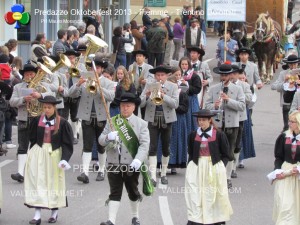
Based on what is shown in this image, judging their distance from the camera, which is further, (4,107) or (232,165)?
(4,107)

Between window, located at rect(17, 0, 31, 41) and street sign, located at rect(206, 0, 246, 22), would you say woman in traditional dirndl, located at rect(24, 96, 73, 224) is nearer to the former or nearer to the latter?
street sign, located at rect(206, 0, 246, 22)

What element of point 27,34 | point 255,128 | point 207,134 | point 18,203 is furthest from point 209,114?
point 27,34

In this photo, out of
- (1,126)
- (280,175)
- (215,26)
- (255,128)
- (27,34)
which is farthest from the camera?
(215,26)

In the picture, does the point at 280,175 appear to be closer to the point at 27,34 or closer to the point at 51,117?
the point at 51,117

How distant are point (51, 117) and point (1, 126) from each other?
423cm

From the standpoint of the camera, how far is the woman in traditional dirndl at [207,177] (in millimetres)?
10961

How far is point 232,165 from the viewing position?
14.5 meters

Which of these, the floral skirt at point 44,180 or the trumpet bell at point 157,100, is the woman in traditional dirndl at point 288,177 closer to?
the floral skirt at point 44,180

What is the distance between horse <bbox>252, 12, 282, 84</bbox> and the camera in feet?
93.5

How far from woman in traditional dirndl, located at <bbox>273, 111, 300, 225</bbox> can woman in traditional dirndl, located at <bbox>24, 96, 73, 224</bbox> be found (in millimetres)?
2625

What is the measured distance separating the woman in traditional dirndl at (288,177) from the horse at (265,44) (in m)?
17.6

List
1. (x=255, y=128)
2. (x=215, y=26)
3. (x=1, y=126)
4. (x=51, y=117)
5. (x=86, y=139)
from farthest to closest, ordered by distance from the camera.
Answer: (x=215, y=26) < (x=255, y=128) < (x=1, y=126) < (x=86, y=139) < (x=51, y=117)

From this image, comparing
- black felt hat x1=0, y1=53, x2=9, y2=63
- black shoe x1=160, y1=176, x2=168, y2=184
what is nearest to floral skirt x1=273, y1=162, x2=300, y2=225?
black shoe x1=160, y1=176, x2=168, y2=184

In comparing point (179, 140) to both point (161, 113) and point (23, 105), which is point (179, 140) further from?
point (23, 105)
